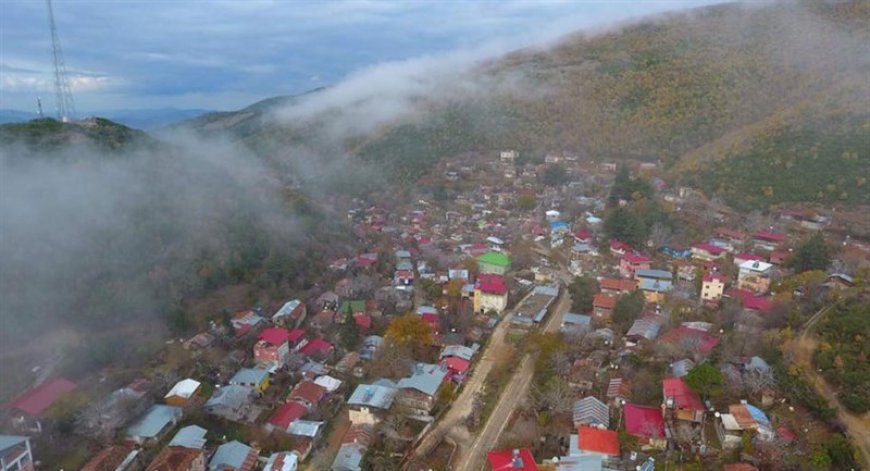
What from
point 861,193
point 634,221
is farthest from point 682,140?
point 634,221

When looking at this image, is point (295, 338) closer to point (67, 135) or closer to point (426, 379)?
point (426, 379)

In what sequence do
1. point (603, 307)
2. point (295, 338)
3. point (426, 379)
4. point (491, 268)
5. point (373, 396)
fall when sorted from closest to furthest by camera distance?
point (373, 396) < point (426, 379) < point (295, 338) < point (603, 307) < point (491, 268)

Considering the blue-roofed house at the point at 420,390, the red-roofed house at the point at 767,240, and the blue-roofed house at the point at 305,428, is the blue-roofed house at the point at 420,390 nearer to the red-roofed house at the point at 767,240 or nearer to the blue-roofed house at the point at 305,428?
the blue-roofed house at the point at 305,428

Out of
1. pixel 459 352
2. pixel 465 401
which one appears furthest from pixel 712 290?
pixel 465 401

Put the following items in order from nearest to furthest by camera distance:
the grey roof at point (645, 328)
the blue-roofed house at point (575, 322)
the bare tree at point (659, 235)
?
the grey roof at point (645, 328)
the blue-roofed house at point (575, 322)
the bare tree at point (659, 235)

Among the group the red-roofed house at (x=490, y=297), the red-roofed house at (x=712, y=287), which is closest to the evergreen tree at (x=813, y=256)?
the red-roofed house at (x=712, y=287)
